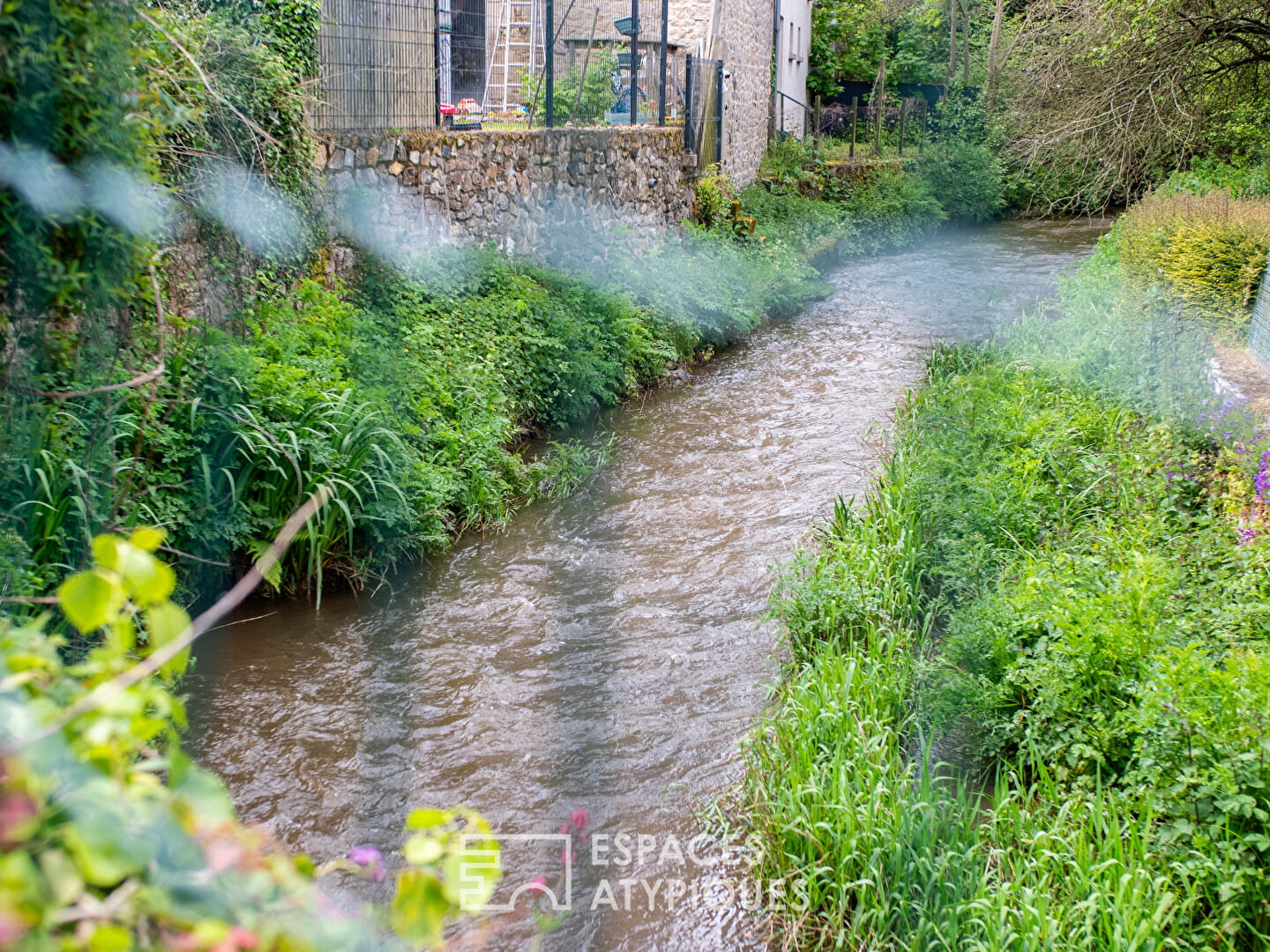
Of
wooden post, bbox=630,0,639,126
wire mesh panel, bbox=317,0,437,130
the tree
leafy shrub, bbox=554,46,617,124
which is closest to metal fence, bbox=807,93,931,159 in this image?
the tree

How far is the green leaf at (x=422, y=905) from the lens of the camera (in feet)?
3.41

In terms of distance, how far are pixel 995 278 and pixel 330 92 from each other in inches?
462

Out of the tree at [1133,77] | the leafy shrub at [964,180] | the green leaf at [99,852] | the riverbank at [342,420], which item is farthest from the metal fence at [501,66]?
the leafy shrub at [964,180]

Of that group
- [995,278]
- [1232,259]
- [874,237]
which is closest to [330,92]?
[1232,259]

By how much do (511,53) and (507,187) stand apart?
12.4 ft

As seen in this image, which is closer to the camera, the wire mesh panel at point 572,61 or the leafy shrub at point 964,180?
the wire mesh panel at point 572,61

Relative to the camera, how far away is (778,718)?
420cm

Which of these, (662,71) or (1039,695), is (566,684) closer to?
(1039,695)

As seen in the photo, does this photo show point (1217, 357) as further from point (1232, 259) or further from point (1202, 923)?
point (1202, 923)

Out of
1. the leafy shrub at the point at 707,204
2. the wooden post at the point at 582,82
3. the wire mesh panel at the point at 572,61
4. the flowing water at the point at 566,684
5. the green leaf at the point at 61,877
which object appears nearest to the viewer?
the green leaf at the point at 61,877

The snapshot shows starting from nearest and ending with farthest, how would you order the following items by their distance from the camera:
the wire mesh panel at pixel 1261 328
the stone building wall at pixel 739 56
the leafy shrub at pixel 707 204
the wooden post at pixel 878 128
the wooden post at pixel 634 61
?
the wire mesh panel at pixel 1261 328
the wooden post at pixel 634 61
the leafy shrub at pixel 707 204
the stone building wall at pixel 739 56
the wooden post at pixel 878 128

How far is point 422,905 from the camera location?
1.06 m

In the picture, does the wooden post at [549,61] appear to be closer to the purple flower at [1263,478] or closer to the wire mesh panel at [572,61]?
the wire mesh panel at [572,61]

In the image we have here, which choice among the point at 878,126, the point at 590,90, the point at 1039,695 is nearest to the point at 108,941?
the point at 1039,695
